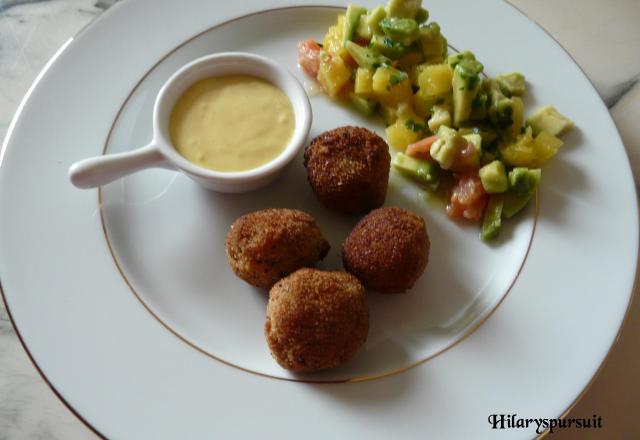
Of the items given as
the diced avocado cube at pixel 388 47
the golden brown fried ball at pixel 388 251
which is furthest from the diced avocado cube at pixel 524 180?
the diced avocado cube at pixel 388 47

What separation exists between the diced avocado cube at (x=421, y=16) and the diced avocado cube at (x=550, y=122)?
608 millimetres

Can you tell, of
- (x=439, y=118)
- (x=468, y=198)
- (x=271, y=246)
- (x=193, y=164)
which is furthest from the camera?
(x=439, y=118)

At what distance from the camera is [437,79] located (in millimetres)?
Answer: 2277

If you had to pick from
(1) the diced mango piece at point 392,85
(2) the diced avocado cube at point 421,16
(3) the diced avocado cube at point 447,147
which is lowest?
(3) the diced avocado cube at point 447,147

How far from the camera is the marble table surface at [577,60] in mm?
2033

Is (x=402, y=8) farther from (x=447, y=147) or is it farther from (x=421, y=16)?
(x=447, y=147)

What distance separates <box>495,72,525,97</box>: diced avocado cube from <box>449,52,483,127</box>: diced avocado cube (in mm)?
141

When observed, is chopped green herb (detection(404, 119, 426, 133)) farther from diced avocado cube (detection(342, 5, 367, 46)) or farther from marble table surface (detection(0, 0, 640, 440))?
marble table surface (detection(0, 0, 640, 440))

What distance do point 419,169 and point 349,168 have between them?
332 mm

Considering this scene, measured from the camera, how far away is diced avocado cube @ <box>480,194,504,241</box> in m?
2.17

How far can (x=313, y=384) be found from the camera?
1809mm

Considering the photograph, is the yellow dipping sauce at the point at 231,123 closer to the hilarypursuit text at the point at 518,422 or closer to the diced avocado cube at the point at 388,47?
the diced avocado cube at the point at 388,47

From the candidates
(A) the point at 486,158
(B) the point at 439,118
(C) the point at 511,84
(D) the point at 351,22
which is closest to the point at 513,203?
(A) the point at 486,158

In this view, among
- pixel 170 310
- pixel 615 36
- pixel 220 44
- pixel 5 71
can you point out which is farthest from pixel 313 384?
pixel 615 36
